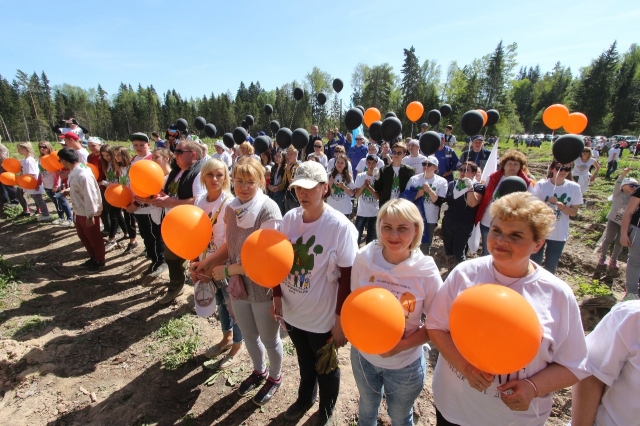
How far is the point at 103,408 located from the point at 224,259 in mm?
1816

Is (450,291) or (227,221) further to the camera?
(227,221)

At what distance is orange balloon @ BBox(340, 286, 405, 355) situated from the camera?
1.49 metres

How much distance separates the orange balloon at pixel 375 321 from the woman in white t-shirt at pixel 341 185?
12.8 feet

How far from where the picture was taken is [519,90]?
220ft

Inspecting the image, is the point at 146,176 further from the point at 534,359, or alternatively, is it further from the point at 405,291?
the point at 534,359

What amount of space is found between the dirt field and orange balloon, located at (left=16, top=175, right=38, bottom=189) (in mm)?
2649

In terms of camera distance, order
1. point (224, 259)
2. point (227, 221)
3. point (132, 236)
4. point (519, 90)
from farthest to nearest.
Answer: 1. point (519, 90)
2. point (132, 236)
3. point (224, 259)
4. point (227, 221)

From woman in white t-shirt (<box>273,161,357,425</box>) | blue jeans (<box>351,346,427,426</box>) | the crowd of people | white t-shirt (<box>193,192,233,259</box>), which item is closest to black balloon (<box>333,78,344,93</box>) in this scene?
the crowd of people

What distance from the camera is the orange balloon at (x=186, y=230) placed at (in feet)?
7.81

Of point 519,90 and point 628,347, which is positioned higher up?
point 519,90

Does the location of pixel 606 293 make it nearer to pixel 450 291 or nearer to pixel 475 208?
pixel 475 208

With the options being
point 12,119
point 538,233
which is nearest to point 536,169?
point 538,233

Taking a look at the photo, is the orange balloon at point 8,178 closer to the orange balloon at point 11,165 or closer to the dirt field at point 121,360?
the orange balloon at point 11,165

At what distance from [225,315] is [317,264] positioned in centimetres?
180
